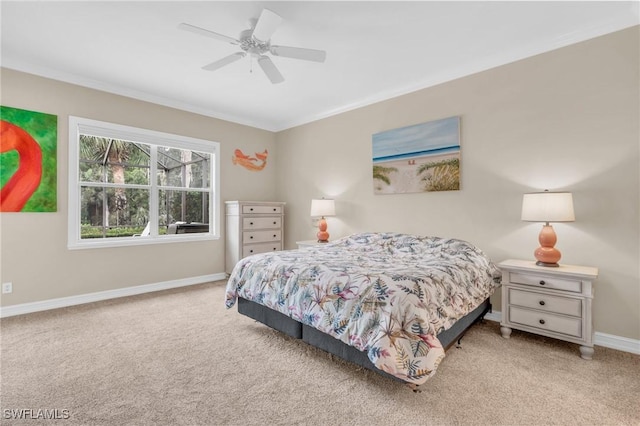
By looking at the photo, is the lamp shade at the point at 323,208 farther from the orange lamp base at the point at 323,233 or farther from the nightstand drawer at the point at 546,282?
the nightstand drawer at the point at 546,282

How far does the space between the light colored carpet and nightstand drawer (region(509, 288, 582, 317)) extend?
325 millimetres

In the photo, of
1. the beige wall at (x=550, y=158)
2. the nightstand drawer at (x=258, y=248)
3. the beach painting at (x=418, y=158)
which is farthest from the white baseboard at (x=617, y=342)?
the nightstand drawer at (x=258, y=248)

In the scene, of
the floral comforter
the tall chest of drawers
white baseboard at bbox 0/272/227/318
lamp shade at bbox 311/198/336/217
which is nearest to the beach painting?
lamp shade at bbox 311/198/336/217

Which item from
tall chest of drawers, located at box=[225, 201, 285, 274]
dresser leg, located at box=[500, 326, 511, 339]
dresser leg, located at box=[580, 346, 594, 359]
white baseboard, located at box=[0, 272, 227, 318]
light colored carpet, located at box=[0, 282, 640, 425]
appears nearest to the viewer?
light colored carpet, located at box=[0, 282, 640, 425]

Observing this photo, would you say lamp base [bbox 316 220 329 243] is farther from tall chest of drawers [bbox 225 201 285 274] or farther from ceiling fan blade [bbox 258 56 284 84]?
ceiling fan blade [bbox 258 56 284 84]

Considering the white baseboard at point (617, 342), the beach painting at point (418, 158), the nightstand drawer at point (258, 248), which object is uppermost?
the beach painting at point (418, 158)


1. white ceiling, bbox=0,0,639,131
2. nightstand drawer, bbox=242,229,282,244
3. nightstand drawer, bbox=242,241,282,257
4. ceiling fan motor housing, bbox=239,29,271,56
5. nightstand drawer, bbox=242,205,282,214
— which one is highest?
white ceiling, bbox=0,0,639,131

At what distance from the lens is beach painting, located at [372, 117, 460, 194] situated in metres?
3.41

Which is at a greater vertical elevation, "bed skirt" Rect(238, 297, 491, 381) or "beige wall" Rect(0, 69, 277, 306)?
"beige wall" Rect(0, 69, 277, 306)

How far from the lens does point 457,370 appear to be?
2.12 m

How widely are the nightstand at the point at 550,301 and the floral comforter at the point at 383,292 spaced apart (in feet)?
0.72

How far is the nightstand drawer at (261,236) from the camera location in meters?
4.71

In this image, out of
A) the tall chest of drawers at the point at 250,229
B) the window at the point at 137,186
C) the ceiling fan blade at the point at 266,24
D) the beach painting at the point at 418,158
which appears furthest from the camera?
the tall chest of drawers at the point at 250,229

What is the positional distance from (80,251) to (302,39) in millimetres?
3456
